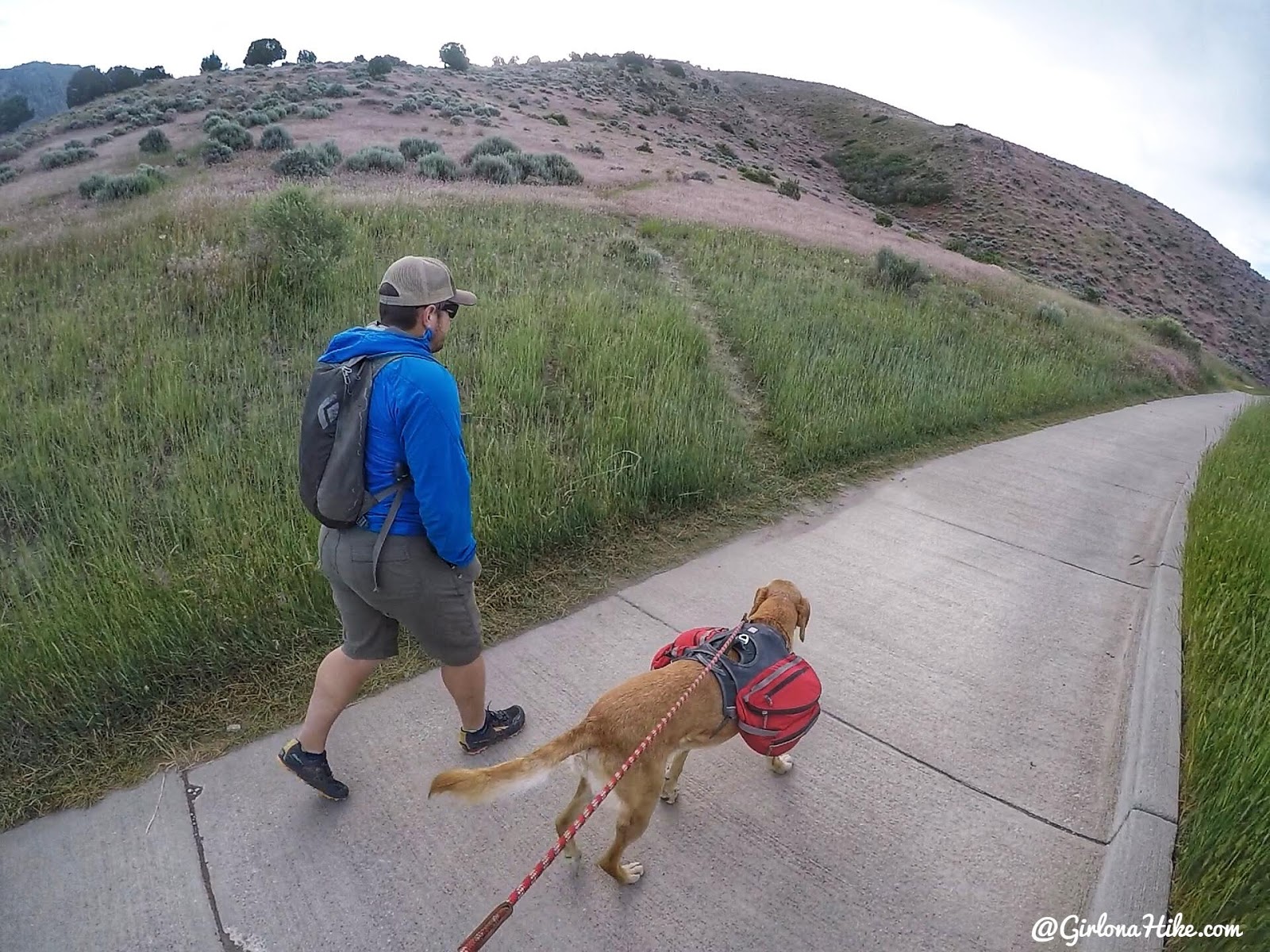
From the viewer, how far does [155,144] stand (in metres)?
20.9

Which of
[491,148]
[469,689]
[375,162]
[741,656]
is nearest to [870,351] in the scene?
[741,656]

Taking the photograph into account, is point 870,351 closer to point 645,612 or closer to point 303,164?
point 645,612

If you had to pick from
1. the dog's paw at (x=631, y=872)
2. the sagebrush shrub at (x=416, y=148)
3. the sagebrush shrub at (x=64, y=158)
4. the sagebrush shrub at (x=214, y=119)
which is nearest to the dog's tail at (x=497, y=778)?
the dog's paw at (x=631, y=872)

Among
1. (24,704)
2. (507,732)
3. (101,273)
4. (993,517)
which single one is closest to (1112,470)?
(993,517)

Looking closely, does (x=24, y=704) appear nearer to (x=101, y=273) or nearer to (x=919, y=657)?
(x=919, y=657)

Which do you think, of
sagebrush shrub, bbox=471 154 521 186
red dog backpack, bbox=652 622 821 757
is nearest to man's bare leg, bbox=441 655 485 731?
red dog backpack, bbox=652 622 821 757

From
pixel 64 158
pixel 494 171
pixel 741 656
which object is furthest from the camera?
pixel 64 158

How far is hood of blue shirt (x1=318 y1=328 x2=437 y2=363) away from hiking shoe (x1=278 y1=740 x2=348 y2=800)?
4.82 feet

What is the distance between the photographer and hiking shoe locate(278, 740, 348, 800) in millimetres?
2598

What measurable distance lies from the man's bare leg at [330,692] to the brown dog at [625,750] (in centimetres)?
63

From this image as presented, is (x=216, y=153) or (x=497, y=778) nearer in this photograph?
(x=497, y=778)

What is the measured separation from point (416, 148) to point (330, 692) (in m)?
19.6

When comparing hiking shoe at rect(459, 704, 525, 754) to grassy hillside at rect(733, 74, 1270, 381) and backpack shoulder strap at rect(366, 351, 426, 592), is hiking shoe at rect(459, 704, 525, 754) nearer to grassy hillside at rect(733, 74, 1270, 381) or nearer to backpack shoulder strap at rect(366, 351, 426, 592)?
backpack shoulder strap at rect(366, 351, 426, 592)

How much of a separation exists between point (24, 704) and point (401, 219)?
840 cm
